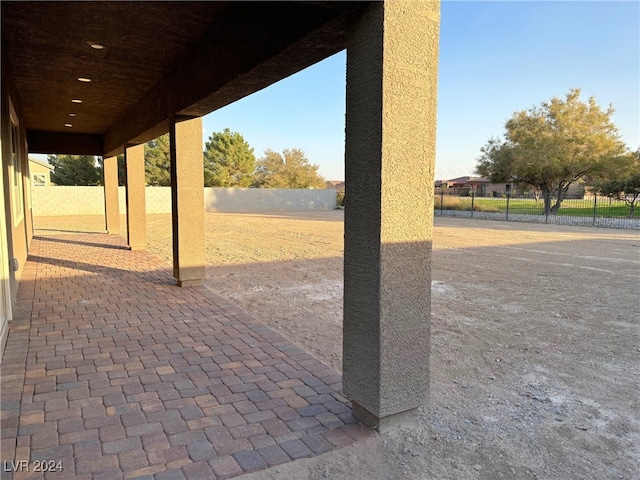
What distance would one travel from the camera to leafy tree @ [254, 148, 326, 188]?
4272cm

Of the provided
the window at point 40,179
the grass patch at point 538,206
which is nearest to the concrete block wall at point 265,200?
the grass patch at point 538,206

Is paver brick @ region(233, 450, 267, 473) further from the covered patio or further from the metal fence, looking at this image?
the metal fence

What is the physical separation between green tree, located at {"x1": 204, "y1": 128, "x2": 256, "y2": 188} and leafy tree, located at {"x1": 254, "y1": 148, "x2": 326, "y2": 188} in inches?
201

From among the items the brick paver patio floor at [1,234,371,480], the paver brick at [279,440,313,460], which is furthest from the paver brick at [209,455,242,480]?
the paver brick at [279,440,313,460]

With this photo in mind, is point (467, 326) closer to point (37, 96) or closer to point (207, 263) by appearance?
point (207, 263)

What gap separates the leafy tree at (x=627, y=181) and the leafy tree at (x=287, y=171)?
1044 inches

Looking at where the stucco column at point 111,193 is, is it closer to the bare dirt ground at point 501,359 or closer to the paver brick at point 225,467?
the bare dirt ground at point 501,359

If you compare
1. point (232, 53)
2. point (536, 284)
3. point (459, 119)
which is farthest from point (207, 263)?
point (459, 119)

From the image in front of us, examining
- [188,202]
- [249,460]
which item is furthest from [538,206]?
[249,460]

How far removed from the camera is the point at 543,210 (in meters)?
26.0

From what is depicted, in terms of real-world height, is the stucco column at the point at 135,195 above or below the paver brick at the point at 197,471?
above

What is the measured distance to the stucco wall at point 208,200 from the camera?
22.4 meters

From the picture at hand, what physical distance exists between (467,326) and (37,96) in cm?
829

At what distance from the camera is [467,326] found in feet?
16.4
